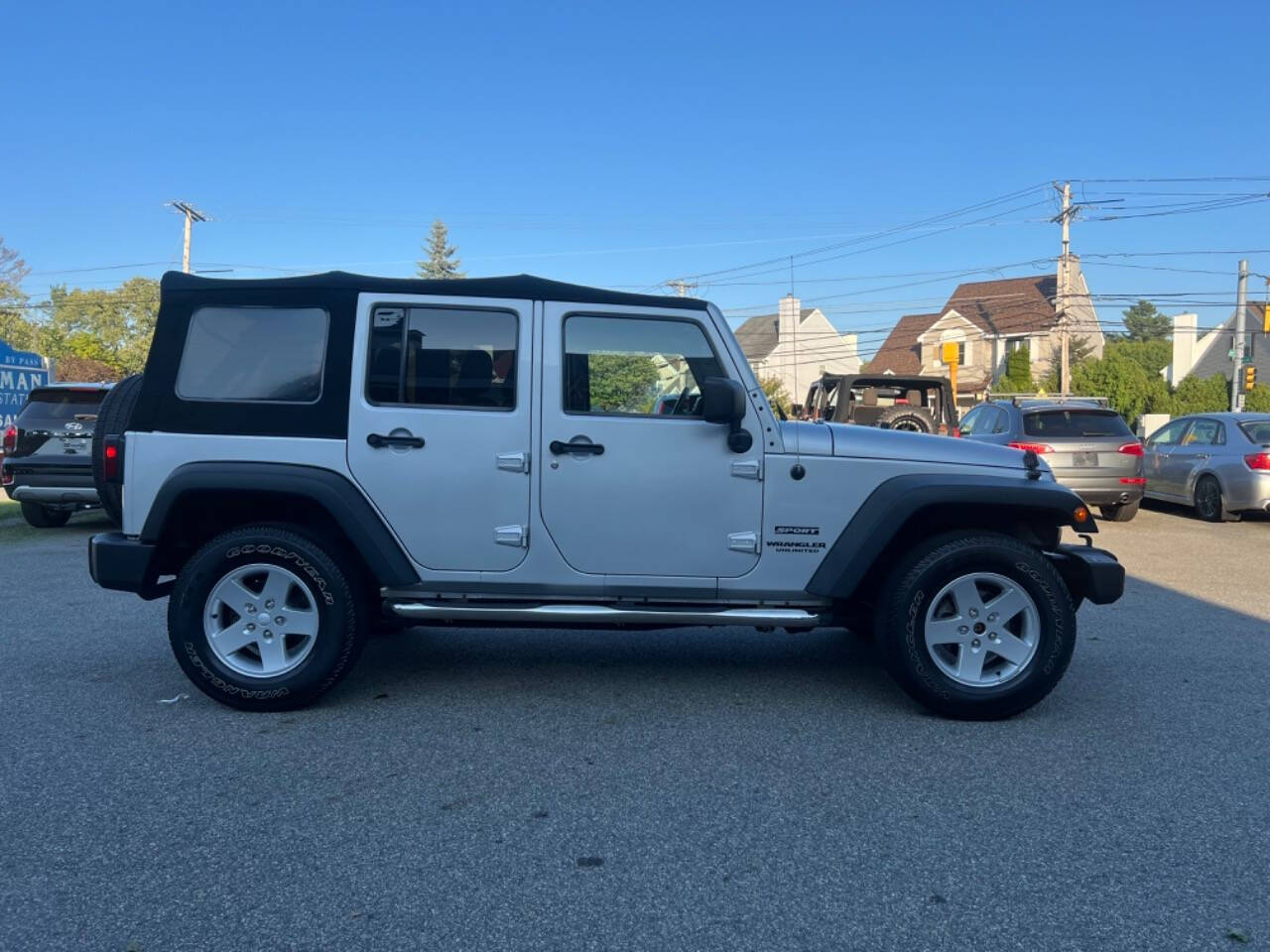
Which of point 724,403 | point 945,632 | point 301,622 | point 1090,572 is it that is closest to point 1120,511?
point 1090,572

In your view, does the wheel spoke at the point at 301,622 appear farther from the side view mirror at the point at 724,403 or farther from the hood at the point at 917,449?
the hood at the point at 917,449

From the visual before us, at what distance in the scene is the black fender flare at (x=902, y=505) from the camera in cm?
476

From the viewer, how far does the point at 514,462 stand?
4.84 meters

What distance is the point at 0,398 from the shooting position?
18188 mm

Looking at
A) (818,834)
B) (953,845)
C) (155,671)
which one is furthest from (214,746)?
→ (953,845)

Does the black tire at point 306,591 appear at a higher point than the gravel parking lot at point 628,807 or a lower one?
higher

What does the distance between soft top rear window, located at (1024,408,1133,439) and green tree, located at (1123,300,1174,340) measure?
9115 centimetres

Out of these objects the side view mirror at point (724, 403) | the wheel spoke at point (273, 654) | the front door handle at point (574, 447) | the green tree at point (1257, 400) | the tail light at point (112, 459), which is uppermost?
the green tree at point (1257, 400)

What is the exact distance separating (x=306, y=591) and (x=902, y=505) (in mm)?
2857

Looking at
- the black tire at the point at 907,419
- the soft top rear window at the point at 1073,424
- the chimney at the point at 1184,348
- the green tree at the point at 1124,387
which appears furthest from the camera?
the chimney at the point at 1184,348

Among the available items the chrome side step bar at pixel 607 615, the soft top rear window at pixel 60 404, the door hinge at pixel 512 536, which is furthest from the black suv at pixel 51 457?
the door hinge at pixel 512 536

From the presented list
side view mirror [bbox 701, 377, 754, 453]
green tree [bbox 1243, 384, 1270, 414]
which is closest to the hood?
side view mirror [bbox 701, 377, 754, 453]

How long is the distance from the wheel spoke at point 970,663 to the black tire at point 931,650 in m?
0.07

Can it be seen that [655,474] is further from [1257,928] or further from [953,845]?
[1257,928]
